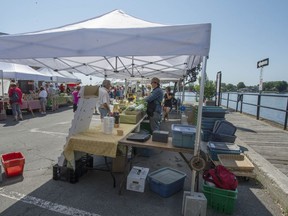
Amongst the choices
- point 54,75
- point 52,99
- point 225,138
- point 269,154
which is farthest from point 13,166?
point 54,75

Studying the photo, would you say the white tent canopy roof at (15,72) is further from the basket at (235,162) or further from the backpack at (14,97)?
the basket at (235,162)

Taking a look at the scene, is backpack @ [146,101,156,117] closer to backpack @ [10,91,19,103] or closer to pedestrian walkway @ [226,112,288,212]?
pedestrian walkway @ [226,112,288,212]

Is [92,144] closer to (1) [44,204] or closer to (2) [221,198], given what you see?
(1) [44,204]

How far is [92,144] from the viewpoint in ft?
11.7

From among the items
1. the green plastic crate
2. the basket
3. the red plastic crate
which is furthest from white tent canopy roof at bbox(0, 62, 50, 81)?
the green plastic crate

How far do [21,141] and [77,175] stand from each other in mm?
3722

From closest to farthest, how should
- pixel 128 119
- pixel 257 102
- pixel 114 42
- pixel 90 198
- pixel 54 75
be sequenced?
pixel 114 42 → pixel 90 198 → pixel 128 119 → pixel 257 102 → pixel 54 75

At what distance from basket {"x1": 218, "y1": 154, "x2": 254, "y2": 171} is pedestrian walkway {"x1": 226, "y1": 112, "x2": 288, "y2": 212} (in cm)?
31

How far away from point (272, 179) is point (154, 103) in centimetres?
348

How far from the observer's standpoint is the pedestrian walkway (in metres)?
3.72

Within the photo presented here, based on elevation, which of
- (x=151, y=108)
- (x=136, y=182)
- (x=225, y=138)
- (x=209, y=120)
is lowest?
(x=136, y=182)

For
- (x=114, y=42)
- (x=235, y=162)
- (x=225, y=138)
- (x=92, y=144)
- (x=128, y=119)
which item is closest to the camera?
(x=114, y=42)

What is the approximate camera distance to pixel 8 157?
4266 mm

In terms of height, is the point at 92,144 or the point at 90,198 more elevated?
the point at 92,144
